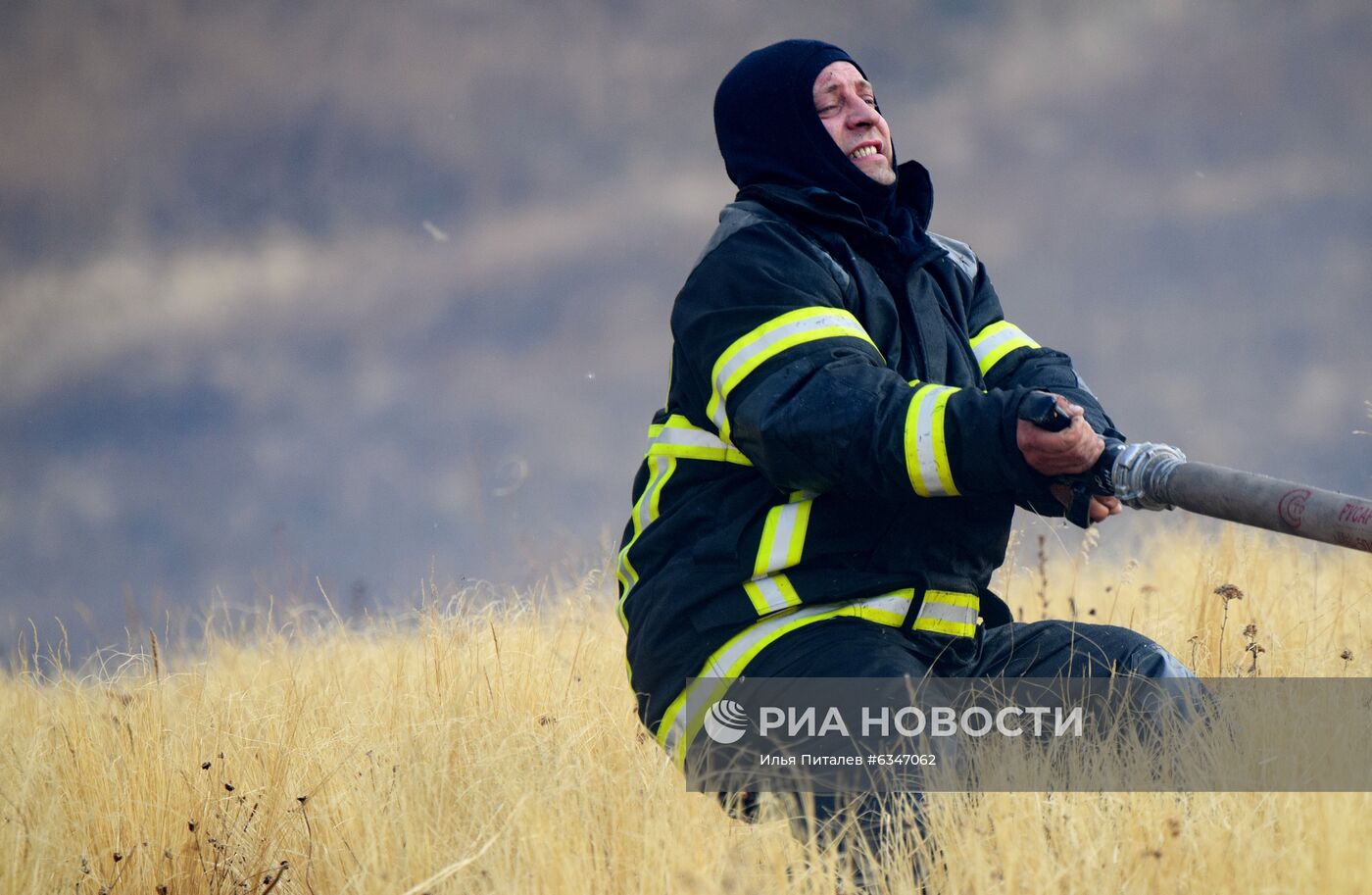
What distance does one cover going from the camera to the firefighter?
3221 millimetres

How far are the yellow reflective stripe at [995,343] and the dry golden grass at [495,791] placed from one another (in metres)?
1.35

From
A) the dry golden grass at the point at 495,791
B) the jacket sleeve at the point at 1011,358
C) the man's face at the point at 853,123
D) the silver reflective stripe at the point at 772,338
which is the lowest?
the dry golden grass at the point at 495,791

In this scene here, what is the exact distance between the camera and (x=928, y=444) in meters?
3.15

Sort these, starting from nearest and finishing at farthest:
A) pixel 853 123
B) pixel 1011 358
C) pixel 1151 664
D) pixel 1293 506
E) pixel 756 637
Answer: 1. pixel 1293 506
2. pixel 756 637
3. pixel 1151 664
4. pixel 853 123
5. pixel 1011 358

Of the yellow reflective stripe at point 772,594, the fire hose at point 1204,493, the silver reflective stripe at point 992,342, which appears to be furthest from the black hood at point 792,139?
the yellow reflective stripe at point 772,594

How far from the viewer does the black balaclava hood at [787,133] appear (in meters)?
3.84

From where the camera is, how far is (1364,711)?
406 cm

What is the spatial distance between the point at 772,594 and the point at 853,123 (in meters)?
1.41

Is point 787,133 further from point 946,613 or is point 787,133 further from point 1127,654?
point 1127,654

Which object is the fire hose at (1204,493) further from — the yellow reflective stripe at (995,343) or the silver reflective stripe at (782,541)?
the yellow reflective stripe at (995,343)

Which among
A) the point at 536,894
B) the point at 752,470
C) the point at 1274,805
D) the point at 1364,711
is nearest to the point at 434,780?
the point at 536,894

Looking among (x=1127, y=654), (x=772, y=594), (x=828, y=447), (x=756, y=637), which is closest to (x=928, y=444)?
(x=828, y=447)

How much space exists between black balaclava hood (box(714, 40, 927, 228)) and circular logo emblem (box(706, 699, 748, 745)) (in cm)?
141

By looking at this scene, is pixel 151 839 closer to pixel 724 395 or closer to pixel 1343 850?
pixel 724 395
